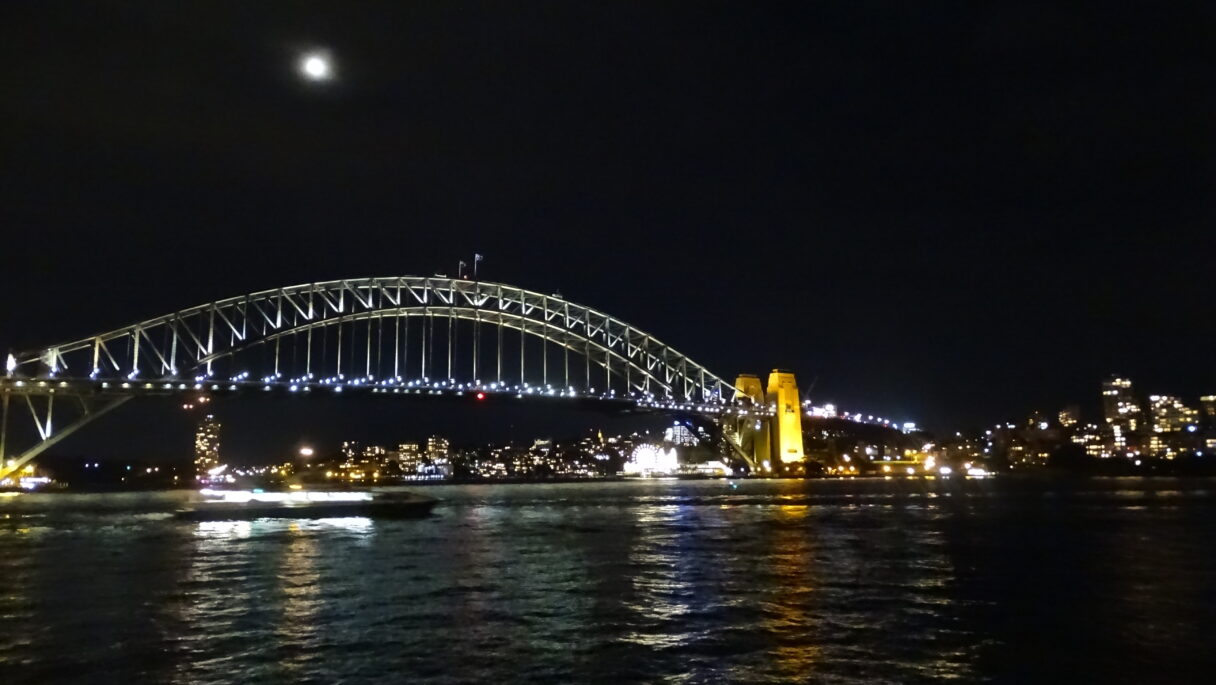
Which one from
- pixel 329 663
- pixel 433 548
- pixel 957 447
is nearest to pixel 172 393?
pixel 433 548

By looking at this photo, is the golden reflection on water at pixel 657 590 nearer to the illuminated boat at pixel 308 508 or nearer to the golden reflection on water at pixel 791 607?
the golden reflection on water at pixel 791 607

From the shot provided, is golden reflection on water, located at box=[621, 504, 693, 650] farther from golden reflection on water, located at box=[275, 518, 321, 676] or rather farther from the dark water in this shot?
golden reflection on water, located at box=[275, 518, 321, 676]

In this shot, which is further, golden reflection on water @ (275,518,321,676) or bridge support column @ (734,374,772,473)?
bridge support column @ (734,374,772,473)

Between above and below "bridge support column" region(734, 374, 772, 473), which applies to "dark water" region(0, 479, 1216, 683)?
below

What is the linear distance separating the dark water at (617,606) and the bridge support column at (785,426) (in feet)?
309

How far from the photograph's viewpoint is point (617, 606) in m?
17.2

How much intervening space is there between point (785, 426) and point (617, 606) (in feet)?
375

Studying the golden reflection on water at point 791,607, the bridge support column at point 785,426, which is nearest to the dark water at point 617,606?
the golden reflection on water at point 791,607

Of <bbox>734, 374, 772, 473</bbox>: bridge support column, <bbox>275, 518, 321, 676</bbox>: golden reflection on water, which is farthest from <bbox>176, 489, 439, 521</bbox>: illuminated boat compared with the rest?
<bbox>734, 374, 772, 473</bbox>: bridge support column

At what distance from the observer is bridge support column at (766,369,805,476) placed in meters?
128

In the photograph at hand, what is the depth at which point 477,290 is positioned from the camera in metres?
100

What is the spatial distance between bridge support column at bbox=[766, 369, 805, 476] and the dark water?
94.1m

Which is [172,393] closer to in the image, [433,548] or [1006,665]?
[433,548]

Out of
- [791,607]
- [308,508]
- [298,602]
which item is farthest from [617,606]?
[308,508]
